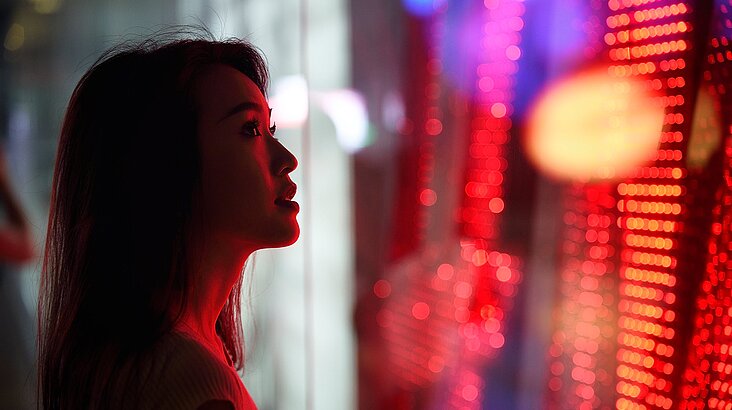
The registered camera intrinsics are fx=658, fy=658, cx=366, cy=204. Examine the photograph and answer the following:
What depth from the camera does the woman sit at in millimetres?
822

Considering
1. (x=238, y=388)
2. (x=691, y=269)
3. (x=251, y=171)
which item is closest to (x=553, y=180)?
(x=691, y=269)

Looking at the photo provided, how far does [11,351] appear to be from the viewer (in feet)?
9.09

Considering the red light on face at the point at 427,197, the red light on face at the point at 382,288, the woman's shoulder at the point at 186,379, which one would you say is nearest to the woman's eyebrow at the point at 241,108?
the woman's shoulder at the point at 186,379

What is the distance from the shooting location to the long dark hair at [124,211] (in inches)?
32.4

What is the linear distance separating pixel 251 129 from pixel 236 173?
7 centimetres

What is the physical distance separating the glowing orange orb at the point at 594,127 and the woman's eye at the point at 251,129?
0.62 metres

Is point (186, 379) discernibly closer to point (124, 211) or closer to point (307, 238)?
point (124, 211)

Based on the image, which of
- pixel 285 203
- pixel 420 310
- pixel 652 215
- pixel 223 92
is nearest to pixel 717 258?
pixel 652 215

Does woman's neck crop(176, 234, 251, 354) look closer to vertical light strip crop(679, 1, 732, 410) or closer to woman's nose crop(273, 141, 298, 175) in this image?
woman's nose crop(273, 141, 298, 175)

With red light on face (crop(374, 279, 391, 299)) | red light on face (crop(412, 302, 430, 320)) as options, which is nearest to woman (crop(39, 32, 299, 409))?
red light on face (crop(412, 302, 430, 320))

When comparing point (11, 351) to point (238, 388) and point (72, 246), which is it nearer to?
point (72, 246)

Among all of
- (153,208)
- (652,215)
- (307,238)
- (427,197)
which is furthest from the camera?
(307,238)

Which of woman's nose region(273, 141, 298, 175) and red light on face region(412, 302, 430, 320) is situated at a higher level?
woman's nose region(273, 141, 298, 175)

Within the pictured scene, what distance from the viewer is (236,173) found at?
34.2 inches
